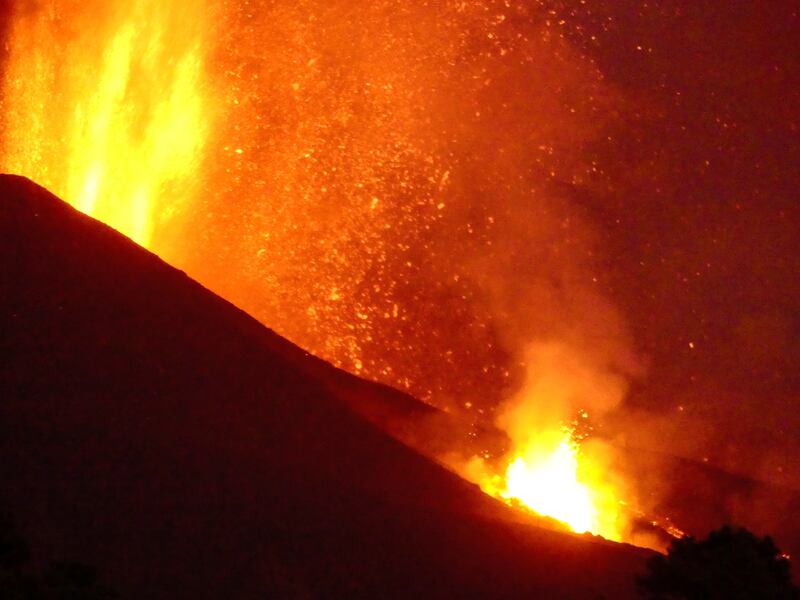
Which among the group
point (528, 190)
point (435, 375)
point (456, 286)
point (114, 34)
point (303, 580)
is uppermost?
point (114, 34)

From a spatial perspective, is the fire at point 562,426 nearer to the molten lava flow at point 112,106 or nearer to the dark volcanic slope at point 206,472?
the dark volcanic slope at point 206,472

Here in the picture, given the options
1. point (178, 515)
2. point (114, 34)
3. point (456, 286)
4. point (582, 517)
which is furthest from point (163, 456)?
point (114, 34)

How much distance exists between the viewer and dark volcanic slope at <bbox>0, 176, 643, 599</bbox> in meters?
5.13

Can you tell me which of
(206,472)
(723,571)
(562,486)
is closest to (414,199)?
(562,486)

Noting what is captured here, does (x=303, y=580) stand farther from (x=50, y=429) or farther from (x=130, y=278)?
(x=130, y=278)

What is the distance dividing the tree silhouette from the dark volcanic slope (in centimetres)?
129

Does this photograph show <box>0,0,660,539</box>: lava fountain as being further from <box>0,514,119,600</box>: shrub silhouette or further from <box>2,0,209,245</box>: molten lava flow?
<box>0,514,119,600</box>: shrub silhouette

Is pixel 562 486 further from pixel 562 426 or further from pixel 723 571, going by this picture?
pixel 723 571

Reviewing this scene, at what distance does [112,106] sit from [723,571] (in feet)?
30.7

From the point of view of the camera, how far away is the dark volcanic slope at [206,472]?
5.13m

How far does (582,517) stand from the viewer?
830 centimetres

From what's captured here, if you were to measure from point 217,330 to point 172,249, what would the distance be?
361 centimetres

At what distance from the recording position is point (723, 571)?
13.7 feet

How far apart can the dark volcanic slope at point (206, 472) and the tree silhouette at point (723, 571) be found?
1294mm
